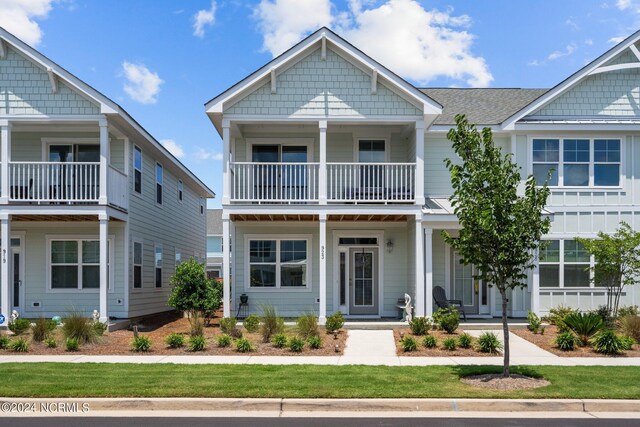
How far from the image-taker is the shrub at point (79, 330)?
13.4 metres

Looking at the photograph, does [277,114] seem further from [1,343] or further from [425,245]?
[1,343]

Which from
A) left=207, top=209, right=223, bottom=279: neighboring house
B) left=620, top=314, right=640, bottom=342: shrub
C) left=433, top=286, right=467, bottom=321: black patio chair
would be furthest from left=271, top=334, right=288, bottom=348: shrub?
left=207, top=209, right=223, bottom=279: neighboring house

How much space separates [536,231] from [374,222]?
9.03 metres

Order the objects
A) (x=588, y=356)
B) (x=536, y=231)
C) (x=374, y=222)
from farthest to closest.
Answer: (x=374, y=222), (x=588, y=356), (x=536, y=231)

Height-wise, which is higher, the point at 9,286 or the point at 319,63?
the point at 319,63

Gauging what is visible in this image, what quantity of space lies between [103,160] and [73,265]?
4107 mm

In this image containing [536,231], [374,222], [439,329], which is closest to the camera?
[536,231]

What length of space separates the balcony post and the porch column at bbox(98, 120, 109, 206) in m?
8.64

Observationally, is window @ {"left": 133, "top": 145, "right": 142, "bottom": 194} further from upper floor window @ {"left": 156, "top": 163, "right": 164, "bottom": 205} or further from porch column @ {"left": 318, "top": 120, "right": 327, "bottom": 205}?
porch column @ {"left": 318, "top": 120, "right": 327, "bottom": 205}

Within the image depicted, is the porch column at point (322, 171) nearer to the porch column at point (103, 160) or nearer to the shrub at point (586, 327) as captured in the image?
the porch column at point (103, 160)

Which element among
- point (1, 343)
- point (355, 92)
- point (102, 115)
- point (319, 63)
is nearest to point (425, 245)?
point (355, 92)

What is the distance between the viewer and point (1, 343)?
43.0ft

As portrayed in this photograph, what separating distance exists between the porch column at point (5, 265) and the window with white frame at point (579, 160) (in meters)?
15.4

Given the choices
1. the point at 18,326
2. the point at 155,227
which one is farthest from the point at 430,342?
the point at 155,227
